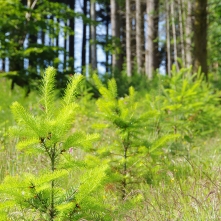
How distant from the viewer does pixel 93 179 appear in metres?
1.71

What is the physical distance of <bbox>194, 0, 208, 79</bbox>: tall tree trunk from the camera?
27.4ft

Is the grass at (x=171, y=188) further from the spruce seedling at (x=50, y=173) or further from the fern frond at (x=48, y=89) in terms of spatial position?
the fern frond at (x=48, y=89)

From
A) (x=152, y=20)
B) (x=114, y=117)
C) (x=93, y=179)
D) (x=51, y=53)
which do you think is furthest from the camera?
(x=152, y=20)

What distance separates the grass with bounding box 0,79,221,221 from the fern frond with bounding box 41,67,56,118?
59cm

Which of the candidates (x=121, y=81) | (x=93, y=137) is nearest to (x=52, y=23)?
(x=121, y=81)

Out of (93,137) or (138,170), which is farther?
(138,170)

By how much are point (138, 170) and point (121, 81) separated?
9185mm

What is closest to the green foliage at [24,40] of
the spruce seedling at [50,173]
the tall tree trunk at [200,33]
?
the tall tree trunk at [200,33]

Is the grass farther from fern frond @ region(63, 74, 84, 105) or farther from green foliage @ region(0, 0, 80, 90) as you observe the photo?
green foliage @ region(0, 0, 80, 90)

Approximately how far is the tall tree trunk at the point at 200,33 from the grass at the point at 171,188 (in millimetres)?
3892

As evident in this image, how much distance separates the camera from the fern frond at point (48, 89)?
1706mm

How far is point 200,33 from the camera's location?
28.2ft

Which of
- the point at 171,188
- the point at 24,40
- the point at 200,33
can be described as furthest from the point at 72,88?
the point at 200,33

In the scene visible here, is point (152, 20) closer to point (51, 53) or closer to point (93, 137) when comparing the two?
point (51, 53)
